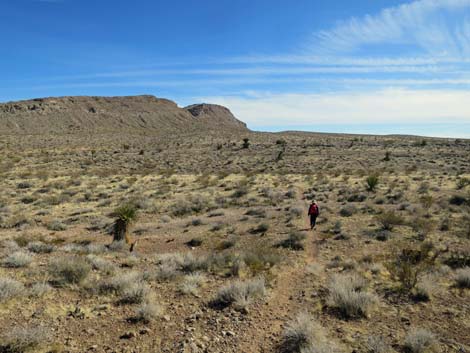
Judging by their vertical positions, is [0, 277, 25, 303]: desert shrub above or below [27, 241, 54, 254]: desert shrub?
above

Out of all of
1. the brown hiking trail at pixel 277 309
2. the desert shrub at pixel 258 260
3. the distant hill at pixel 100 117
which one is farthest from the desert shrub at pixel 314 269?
the distant hill at pixel 100 117

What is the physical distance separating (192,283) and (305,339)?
337 cm

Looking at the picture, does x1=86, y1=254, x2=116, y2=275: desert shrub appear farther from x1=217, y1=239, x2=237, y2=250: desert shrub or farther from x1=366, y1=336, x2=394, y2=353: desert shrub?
x1=366, y1=336, x2=394, y2=353: desert shrub

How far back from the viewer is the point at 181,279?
891 cm

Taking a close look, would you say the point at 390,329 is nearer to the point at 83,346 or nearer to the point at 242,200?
the point at 83,346

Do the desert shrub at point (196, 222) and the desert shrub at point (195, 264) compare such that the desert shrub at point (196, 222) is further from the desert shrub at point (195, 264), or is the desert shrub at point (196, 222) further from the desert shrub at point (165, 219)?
the desert shrub at point (195, 264)

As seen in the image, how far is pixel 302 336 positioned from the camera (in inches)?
239

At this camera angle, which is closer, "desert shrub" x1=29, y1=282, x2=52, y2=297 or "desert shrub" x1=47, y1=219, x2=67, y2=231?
"desert shrub" x1=29, y1=282, x2=52, y2=297

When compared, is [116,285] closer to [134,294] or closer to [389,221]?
[134,294]

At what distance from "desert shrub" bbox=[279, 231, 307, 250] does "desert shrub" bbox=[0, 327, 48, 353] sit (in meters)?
8.70

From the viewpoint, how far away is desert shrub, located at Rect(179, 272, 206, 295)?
26.8ft

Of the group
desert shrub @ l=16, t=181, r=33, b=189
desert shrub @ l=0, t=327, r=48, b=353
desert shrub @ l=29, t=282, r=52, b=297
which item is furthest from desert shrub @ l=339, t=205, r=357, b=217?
desert shrub @ l=16, t=181, r=33, b=189

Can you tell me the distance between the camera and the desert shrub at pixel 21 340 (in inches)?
216

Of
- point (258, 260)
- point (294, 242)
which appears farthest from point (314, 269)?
point (294, 242)
